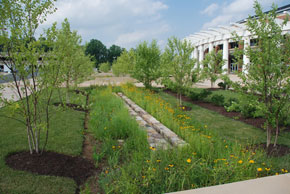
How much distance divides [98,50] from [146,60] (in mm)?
58499

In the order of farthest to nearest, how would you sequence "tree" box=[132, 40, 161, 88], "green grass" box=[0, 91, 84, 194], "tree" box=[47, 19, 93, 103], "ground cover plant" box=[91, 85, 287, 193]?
"tree" box=[132, 40, 161, 88] < "tree" box=[47, 19, 93, 103] < "green grass" box=[0, 91, 84, 194] < "ground cover plant" box=[91, 85, 287, 193]

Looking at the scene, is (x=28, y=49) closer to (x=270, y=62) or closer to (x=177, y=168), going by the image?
(x=177, y=168)

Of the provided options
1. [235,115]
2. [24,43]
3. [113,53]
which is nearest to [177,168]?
[24,43]

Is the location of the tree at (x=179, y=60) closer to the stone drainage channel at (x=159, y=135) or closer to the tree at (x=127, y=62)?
the stone drainage channel at (x=159, y=135)

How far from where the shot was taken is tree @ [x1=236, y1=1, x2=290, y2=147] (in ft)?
15.4

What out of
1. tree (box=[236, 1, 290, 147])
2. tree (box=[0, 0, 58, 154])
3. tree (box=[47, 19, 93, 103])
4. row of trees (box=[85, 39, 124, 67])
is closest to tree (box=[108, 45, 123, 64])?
row of trees (box=[85, 39, 124, 67])

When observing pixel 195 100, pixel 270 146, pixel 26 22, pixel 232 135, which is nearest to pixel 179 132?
pixel 232 135

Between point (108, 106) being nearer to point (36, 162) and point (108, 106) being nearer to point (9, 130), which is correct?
point (9, 130)

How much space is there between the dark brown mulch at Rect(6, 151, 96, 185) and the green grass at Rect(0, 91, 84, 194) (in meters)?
0.13

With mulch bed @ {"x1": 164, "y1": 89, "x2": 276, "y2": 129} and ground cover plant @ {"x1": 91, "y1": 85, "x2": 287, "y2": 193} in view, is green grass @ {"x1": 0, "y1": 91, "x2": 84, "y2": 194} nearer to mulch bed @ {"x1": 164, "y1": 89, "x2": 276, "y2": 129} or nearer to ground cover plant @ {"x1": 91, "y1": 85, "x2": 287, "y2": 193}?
ground cover plant @ {"x1": 91, "y1": 85, "x2": 287, "y2": 193}

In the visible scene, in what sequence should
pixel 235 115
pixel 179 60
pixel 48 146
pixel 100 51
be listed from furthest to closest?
pixel 100 51 < pixel 179 60 < pixel 235 115 < pixel 48 146

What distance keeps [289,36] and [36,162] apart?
562 cm

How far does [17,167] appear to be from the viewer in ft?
12.1

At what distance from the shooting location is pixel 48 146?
4.73 metres
